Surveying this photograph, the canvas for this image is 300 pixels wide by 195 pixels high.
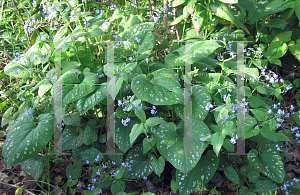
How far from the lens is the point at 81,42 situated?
226cm

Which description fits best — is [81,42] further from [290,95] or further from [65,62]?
[290,95]

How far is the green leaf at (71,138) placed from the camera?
6.50ft

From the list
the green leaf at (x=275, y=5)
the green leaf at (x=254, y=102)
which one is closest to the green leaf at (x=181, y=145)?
the green leaf at (x=254, y=102)

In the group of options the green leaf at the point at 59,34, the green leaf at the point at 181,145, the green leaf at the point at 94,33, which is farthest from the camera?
the green leaf at the point at 59,34

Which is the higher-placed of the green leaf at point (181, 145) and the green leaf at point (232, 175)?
the green leaf at point (181, 145)

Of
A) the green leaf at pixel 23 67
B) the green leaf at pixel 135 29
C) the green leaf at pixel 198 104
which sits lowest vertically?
the green leaf at pixel 198 104

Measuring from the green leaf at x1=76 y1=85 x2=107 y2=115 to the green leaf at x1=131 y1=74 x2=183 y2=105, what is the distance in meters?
0.31

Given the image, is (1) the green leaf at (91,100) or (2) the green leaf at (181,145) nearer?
(2) the green leaf at (181,145)

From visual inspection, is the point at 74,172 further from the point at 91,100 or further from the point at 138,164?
the point at 91,100

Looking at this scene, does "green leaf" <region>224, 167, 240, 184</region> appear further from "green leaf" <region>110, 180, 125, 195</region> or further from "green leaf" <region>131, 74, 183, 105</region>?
"green leaf" <region>110, 180, 125, 195</region>

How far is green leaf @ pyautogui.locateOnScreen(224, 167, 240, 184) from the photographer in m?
1.85

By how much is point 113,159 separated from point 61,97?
0.72 metres

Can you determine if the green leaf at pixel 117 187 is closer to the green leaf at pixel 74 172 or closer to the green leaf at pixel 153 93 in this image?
the green leaf at pixel 74 172

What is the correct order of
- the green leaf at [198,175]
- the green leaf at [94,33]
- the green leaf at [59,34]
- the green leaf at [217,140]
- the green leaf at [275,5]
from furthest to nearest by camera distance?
the green leaf at [275,5], the green leaf at [59,34], the green leaf at [94,33], the green leaf at [198,175], the green leaf at [217,140]
